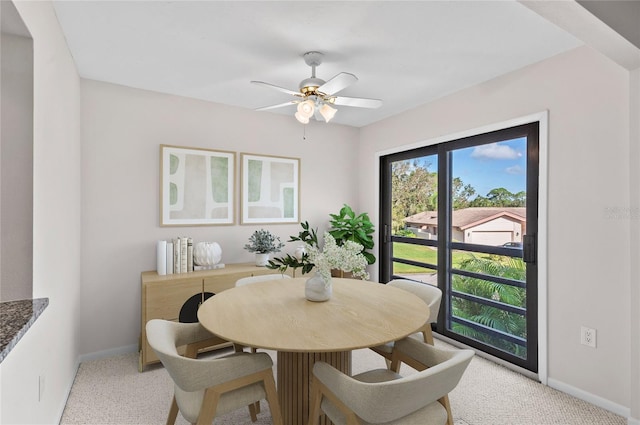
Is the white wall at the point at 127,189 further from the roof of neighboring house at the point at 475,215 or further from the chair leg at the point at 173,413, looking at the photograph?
the roof of neighboring house at the point at 475,215

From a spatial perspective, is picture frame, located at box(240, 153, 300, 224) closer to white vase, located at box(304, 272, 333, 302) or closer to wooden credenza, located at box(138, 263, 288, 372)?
wooden credenza, located at box(138, 263, 288, 372)

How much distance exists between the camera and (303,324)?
65.1 inches

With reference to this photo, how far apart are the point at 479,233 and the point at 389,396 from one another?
2377 millimetres

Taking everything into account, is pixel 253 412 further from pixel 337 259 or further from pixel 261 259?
pixel 261 259

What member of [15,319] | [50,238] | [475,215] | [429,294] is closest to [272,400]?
[15,319]

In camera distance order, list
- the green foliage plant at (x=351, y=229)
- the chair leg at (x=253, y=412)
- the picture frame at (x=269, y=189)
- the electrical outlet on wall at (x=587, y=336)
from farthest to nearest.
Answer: the green foliage plant at (x=351, y=229) < the picture frame at (x=269, y=189) < the electrical outlet on wall at (x=587, y=336) < the chair leg at (x=253, y=412)

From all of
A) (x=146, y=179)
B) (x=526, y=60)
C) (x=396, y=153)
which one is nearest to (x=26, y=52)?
(x=146, y=179)

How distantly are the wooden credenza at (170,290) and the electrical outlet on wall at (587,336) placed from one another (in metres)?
2.68

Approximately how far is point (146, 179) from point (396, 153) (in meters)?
2.76

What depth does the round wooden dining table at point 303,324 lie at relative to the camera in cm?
147

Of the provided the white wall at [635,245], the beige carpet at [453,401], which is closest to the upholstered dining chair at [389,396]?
the beige carpet at [453,401]

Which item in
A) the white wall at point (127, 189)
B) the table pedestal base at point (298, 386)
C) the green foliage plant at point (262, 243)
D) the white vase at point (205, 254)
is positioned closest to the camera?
the table pedestal base at point (298, 386)

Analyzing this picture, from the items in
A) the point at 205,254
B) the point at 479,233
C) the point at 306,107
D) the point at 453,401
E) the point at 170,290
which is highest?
the point at 306,107

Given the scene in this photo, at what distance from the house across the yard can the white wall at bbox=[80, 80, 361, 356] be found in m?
2.15
